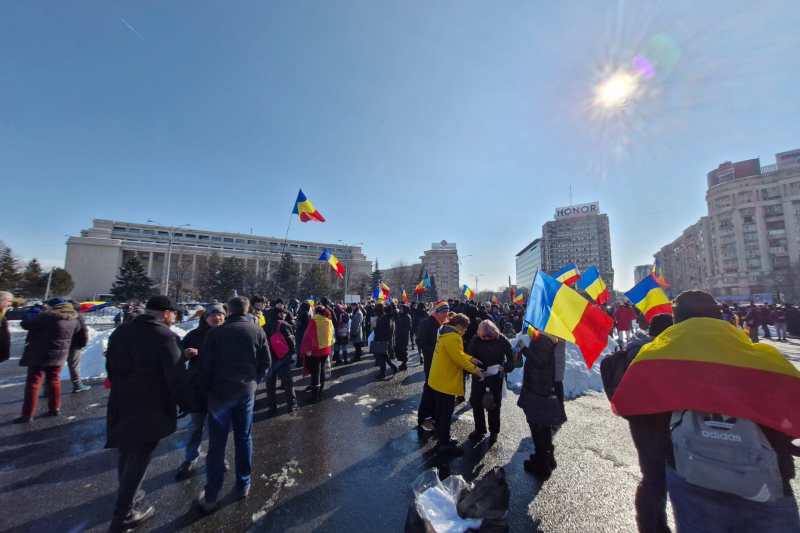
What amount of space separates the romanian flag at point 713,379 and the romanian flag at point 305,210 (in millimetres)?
13307

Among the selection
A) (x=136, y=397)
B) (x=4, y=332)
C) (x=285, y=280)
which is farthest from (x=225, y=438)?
(x=285, y=280)

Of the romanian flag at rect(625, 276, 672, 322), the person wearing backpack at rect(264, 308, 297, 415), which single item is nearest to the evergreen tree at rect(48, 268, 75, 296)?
the person wearing backpack at rect(264, 308, 297, 415)

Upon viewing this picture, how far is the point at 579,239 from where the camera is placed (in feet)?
342

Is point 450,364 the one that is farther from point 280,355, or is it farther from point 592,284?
point 592,284

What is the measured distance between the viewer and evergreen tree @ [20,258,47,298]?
38.6m

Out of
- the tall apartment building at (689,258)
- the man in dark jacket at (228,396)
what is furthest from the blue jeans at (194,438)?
the tall apartment building at (689,258)

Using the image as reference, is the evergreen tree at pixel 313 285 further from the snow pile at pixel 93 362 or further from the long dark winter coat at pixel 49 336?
the long dark winter coat at pixel 49 336

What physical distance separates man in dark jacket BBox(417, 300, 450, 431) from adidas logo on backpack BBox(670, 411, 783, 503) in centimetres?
359

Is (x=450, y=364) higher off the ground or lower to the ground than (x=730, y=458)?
lower

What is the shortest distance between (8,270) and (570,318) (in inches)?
1966

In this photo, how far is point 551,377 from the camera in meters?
4.05

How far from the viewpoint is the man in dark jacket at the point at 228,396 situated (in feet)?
10.6

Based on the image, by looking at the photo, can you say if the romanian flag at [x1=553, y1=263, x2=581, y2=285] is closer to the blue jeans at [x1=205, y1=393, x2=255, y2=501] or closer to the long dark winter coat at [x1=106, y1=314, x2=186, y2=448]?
the blue jeans at [x1=205, y1=393, x2=255, y2=501]

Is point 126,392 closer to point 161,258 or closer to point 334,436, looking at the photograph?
point 334,436
